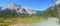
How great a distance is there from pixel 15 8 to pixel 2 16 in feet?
0.49

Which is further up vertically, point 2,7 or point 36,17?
point 2,7

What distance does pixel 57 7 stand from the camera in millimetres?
1231

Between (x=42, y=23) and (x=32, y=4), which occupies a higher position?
(x=32, y=4)

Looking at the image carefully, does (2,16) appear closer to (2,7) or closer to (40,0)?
(2,7)

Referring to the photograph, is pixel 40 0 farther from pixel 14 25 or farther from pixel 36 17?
pixel 14 25

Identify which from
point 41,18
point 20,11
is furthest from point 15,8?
point 41,18

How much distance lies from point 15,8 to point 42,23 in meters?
0.31

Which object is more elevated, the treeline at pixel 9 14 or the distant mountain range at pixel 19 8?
the distant mountain range at pixel 19 8

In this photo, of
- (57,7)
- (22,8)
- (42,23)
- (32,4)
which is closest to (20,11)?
(22,8)

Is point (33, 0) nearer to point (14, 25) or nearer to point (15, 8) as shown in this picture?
point (15, 8)

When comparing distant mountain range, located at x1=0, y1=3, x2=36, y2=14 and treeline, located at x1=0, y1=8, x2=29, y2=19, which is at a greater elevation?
distant mountain range, located at x1=0, y1=3, x2=36, y2=14

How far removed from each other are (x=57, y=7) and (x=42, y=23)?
0.22 metres

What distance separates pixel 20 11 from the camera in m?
1.21

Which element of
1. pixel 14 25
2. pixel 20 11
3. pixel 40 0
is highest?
pixel 40 0
